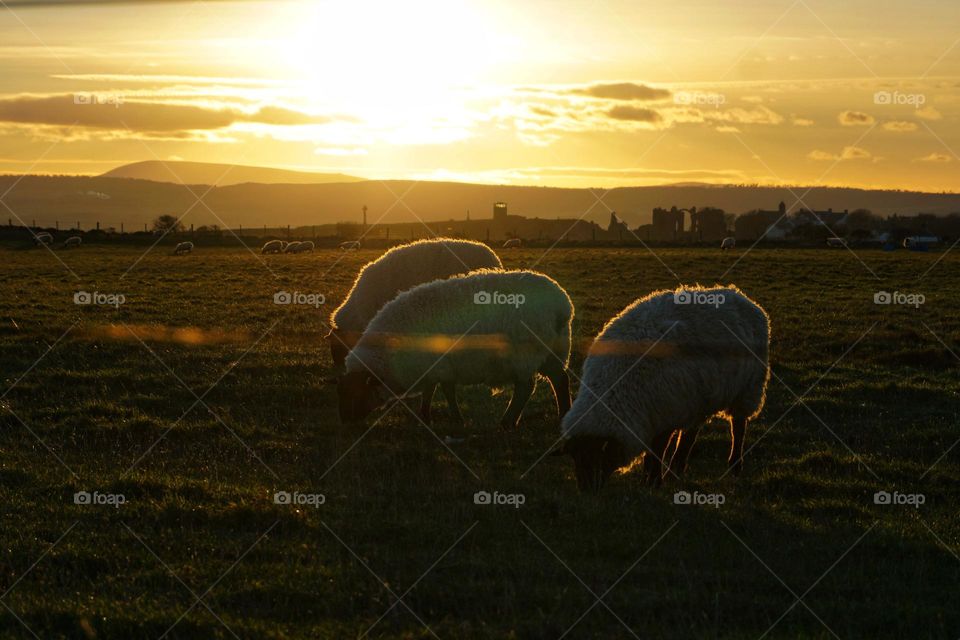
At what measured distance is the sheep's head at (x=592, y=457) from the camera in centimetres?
970

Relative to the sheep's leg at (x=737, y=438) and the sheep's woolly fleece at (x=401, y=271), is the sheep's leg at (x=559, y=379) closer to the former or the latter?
the sheep's leg at (x=737, y=438)

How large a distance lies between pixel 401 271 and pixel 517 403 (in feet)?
14.3

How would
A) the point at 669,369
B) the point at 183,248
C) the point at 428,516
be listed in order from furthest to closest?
1. the point at 183,248
2. the point at 669,369
3. the point at 428,516

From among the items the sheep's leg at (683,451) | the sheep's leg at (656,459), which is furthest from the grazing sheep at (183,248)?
the sheep's leg at (656,459)

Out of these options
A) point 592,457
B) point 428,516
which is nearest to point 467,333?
point 592,457

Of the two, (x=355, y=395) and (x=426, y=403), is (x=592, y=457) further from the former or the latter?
(x=355, y=395)

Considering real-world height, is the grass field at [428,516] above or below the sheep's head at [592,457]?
below

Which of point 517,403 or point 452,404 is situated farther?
point 452,404

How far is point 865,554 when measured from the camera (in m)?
8.07

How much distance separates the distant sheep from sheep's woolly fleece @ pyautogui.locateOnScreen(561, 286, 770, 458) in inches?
208

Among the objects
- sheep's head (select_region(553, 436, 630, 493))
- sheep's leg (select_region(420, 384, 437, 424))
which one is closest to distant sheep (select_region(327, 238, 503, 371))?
sheep's leg (select_region(420, 384, 437, 424))

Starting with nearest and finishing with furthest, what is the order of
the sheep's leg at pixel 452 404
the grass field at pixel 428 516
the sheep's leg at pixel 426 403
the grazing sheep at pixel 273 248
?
the grass field at pixel 428 516 → the sheep's leg at pixel 426 403 → the sheep's leg at pixel 452 404 → the grazing sheep at pixel 273 248

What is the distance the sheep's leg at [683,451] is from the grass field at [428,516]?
177 mm

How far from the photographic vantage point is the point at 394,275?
15859mm
